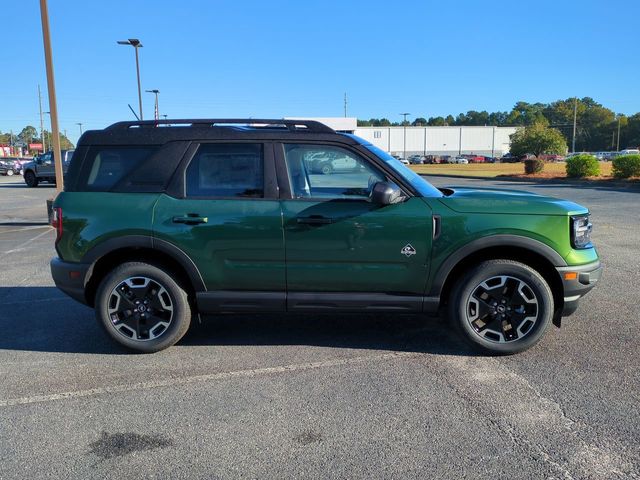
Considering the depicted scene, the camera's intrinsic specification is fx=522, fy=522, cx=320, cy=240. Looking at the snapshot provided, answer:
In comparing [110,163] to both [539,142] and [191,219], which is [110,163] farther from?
[539,142]

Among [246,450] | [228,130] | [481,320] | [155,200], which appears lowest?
[246,450]

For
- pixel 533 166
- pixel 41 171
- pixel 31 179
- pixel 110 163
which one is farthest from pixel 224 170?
pixel 533 166

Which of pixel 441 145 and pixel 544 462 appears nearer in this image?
pixel 544 462

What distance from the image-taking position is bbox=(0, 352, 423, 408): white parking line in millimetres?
3627

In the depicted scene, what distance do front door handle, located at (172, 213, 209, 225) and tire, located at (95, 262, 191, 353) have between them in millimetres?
465

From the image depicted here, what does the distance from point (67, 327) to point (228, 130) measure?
2598 millimetres

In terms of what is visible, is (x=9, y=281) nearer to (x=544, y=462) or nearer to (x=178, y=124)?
(x=178, y=124)

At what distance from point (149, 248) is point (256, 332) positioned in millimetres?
1316

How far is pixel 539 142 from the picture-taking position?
50469 mm

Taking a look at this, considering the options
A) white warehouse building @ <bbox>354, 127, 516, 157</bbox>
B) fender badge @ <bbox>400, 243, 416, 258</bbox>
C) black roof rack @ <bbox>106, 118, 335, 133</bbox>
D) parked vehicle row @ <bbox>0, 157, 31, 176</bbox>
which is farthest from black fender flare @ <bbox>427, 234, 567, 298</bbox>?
white warehouse building @ <bbox>354, 127, 516, 157</bbox>

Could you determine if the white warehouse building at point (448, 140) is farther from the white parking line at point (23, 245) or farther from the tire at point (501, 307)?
the tire at point (501, 307)

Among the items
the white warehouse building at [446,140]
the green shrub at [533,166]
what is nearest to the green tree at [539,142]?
the green shrub at [533,166]

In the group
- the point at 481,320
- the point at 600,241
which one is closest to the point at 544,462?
the point at 481,320

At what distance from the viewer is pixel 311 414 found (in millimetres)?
3344
